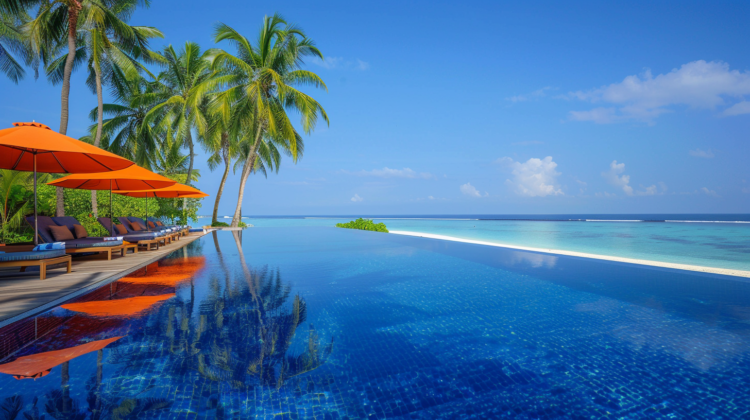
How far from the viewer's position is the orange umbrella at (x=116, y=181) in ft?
26.3

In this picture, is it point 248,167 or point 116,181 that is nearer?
point 116,181

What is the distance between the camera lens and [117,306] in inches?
153

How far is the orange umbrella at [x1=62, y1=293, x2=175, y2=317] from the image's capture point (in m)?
3.61

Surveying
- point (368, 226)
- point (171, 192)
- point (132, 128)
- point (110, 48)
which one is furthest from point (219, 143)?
point (368, 226)

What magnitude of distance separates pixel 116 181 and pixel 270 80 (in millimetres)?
9295

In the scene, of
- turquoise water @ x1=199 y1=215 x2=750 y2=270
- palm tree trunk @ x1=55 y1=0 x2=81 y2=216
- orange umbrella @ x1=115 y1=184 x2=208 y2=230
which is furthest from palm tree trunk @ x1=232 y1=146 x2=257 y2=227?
turquoise water @ x1=199 y1=215 x2=750 y2=270

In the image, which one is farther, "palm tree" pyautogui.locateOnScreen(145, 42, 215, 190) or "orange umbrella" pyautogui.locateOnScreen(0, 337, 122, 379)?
"palm tree" pyautogui.locateOnScreen(145, 42, 215, 190)

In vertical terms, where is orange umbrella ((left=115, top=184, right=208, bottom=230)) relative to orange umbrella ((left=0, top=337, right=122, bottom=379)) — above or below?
above

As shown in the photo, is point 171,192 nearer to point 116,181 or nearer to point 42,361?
point 116,181

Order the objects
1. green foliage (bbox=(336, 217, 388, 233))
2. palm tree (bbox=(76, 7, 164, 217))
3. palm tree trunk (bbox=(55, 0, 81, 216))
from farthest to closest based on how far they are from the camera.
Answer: green foliage (bbox=(336, 217, 388, 233)) < palm tree (bbox=(76, 7, 164, 217)) < palm tree trunk (bbox=(55, 0, 81, 216))

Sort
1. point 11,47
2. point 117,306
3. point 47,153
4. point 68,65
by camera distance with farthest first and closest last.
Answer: point 11,47, point 68,65, point 47,153, point 117,306

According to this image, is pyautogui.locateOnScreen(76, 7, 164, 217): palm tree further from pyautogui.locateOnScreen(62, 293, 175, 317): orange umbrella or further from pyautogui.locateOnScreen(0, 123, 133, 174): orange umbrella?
pyautogui.locateOnScreen(62, 293, 175, 317): orange umbrella

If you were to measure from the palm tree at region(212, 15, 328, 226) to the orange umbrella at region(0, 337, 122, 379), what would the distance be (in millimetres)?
13777

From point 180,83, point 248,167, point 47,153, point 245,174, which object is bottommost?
point 47,153
